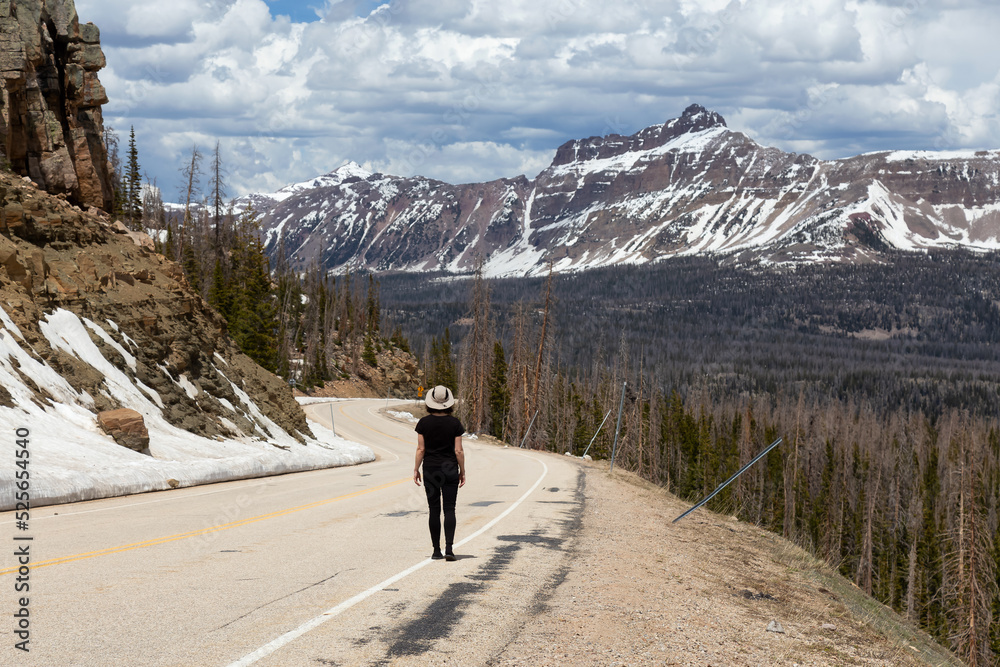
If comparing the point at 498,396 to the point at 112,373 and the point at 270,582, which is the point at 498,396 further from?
the point at 270,582

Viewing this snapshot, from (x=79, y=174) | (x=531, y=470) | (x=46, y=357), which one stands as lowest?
(x=531, y=470)

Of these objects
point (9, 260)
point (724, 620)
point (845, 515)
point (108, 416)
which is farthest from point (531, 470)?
point (845, 515)

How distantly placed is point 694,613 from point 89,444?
44.5 feet

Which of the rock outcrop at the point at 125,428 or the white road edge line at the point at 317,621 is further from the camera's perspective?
the rock outcrop at the point at 125,428

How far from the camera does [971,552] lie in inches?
1639

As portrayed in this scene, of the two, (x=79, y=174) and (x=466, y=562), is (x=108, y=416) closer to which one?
(x=466, y=562)

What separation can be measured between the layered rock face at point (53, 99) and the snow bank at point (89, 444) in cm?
791

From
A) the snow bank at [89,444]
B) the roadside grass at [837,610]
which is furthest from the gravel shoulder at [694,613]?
the snow bank at [89,444]

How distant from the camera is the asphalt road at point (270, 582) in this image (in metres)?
5.59

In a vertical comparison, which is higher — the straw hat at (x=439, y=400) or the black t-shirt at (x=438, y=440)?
the straw hat at (x=439, y=400)

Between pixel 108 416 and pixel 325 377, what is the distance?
81.9m

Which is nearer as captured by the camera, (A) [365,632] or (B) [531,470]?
(A) [365,632]
